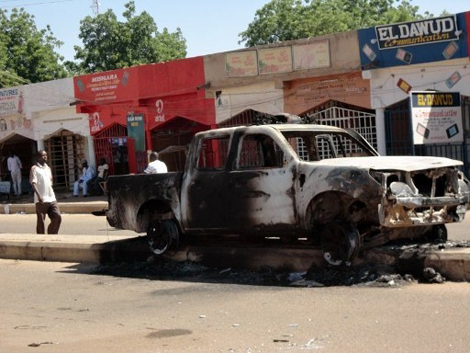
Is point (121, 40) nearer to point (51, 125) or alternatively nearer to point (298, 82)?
point (51, 125)

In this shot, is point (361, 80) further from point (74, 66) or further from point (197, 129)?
point (74, 66)

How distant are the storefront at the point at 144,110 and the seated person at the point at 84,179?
2.96 feet

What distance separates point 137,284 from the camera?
10.1 metres

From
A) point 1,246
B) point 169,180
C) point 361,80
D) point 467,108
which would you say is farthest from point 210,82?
point 169,180

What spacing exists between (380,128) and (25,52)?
37050mm

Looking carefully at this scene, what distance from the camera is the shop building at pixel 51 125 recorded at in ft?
110

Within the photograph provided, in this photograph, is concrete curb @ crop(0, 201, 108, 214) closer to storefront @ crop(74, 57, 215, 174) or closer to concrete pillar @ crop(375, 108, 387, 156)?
storefront @ crop(74, 57, 215, 174)

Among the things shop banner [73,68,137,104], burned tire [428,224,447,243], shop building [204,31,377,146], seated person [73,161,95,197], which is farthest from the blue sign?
burned tire [428,224,447,243]

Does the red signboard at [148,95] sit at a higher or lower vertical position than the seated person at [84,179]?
higher

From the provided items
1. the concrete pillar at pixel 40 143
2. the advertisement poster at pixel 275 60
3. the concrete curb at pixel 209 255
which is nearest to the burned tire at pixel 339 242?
the concrete curb at pixel 209 255

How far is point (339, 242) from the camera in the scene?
9.25 m

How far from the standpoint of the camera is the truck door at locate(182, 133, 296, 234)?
9.66m

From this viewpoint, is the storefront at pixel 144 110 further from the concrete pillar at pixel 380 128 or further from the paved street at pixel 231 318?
the paved street at pixel 231 318

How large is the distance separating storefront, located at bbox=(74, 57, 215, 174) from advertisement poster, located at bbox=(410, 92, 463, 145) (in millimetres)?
A: 9077
